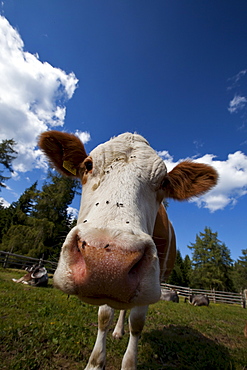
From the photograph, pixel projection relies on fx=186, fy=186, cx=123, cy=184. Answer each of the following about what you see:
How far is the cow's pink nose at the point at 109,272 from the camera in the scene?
955 millimetres

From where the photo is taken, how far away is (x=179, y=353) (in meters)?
3.37

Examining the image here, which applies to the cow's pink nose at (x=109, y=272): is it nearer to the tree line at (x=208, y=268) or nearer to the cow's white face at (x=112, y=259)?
the cow's white face at (x=112, y=259)

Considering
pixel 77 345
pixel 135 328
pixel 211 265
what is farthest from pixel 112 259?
pixel 211 265

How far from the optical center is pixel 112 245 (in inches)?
39.1

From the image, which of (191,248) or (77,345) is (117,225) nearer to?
(77,345)

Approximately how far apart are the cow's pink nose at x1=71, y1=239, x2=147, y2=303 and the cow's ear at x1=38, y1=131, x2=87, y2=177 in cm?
192

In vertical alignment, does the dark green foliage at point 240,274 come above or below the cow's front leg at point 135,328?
above

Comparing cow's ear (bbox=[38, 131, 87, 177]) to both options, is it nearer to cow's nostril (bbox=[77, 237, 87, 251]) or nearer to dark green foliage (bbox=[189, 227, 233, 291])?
cow's nostril (bbox=[77, 237, 87, 251])

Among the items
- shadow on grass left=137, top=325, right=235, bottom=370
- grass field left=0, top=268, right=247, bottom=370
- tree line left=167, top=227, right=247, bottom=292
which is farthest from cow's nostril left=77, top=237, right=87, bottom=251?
tree line left=167, top=227, right=247, bottom=292

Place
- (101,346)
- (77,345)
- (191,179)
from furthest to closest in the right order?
1. (191,179)
2. (77,345)
3. (101,346)

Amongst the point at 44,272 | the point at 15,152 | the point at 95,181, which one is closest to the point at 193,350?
the point at 95,181

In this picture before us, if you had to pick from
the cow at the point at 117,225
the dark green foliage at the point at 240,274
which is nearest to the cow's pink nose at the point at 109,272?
the cow at the point at 117,225

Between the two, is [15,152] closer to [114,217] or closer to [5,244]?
[5,244]

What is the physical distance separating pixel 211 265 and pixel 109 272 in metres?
44.7
